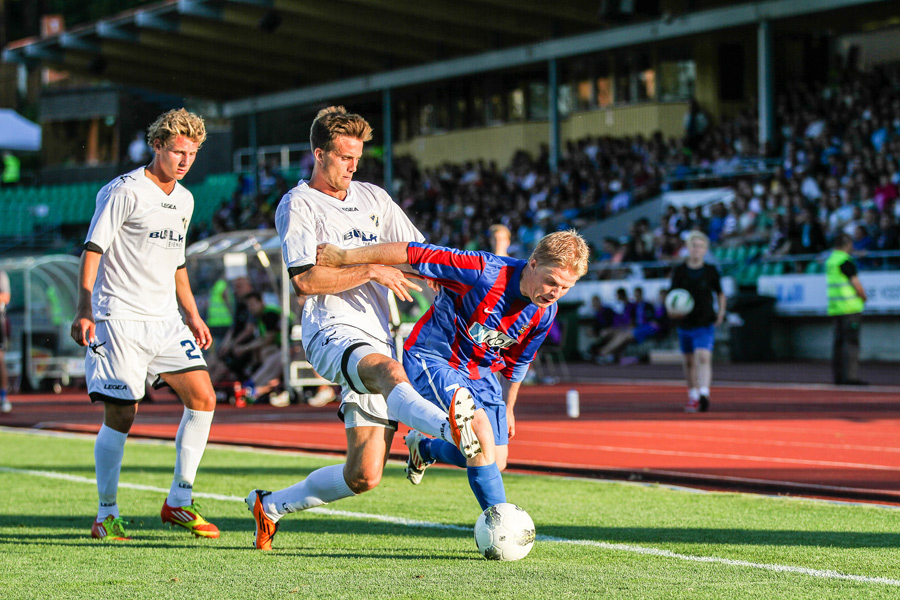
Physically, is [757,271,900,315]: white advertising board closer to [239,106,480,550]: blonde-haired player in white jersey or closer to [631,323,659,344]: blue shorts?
[631,323,659,344]: blue shorts

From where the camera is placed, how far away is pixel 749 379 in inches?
762

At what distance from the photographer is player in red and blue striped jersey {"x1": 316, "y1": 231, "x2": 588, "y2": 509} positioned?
526 cm

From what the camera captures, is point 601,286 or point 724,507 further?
point 601,286

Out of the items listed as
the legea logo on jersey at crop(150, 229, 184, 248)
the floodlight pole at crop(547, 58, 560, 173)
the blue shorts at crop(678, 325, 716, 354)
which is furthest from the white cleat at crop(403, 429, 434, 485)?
the floodlight pole at crop(547, 58, 560, 173)

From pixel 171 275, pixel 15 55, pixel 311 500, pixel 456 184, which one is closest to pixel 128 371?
pixel 171 275

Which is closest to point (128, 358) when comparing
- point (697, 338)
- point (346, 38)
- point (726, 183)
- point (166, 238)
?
point (166, 238)

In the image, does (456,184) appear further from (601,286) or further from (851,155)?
(851,155)

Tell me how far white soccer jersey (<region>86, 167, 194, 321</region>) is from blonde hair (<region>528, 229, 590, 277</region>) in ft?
7.55

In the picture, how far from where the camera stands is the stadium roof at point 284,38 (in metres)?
32.6

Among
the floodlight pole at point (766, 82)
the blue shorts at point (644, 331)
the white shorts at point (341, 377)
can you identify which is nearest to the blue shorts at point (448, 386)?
the white shorts at point (341, 377)

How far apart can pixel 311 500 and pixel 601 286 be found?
2055cm

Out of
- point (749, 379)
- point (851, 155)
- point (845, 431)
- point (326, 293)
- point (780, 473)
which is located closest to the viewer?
point (326, 293)

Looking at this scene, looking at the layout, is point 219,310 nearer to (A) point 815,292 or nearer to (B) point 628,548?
(A) point 815,292

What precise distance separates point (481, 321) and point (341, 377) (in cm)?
71
